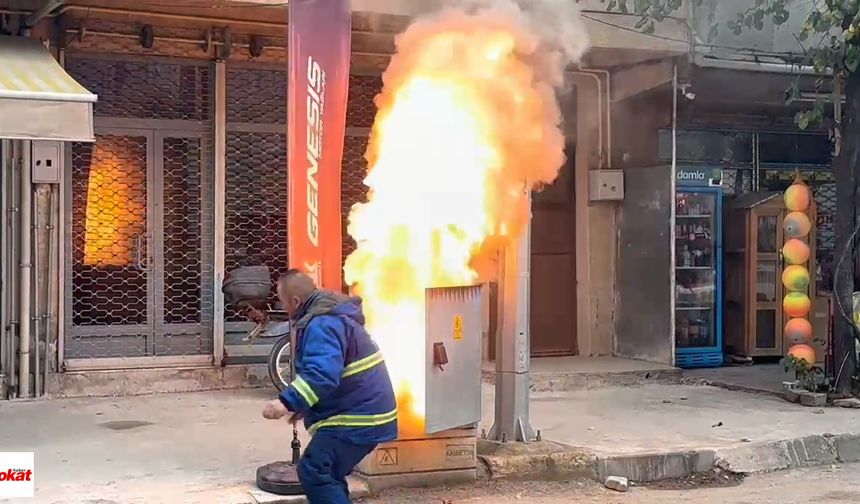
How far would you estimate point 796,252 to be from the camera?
11.7 metres

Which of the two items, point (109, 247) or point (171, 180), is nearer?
point (109, 247)

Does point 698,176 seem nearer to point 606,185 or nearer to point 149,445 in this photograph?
point 606,185

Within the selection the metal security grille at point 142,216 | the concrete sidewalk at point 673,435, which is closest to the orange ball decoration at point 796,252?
the concrete sidewalk at point 673,435

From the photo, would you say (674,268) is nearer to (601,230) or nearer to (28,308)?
(601,230)

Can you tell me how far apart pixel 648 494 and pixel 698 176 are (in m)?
6.30

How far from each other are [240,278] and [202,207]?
1225mm

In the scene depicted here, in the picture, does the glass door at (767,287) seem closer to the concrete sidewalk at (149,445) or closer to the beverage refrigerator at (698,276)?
the beverage refrigerator at (698,276)

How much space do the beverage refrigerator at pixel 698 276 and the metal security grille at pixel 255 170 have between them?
498 cm

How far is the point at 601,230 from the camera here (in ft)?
44.7

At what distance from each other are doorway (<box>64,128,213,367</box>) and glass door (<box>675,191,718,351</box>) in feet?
18.9

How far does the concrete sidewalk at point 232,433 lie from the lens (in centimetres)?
743

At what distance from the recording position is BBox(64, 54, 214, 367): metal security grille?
11078 mm

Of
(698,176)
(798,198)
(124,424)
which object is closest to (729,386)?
(798,198)

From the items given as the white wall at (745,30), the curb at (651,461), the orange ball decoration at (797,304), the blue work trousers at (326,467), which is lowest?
the curb at (651,461)
